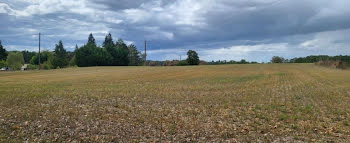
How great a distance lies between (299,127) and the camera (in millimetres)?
8859

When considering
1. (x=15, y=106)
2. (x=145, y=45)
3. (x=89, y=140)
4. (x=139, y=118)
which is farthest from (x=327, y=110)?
(x=145, y=45)

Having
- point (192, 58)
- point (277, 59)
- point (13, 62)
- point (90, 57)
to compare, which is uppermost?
point (90, 57)

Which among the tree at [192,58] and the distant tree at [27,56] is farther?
the distant tree at [27,56]

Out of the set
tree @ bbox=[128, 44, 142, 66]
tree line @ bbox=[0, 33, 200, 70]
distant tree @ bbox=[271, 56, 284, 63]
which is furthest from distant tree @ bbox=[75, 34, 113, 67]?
distant tree @ bbox=[271, 56, 284, 63]

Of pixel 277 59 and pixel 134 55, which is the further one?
pixel 134 55

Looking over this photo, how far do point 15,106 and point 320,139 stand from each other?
45.3 ft

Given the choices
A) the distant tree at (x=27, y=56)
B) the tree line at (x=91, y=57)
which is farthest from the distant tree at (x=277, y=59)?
the distant tree at (x=27, y=56)

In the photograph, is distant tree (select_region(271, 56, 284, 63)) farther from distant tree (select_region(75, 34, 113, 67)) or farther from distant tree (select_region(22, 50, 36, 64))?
distant tree (select_region(22, 50, 36, 64))

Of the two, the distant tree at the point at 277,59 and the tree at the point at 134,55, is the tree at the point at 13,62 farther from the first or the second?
the distant tree at the point at 277,59

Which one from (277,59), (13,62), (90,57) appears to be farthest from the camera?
(277,59)

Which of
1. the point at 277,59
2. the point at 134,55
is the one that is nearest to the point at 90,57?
the point at 134,55

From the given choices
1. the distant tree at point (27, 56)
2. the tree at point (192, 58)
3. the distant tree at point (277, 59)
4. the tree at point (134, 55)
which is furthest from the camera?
the distant tree at point (27, 56)

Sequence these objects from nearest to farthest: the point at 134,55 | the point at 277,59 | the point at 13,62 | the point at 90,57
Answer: the point at 90,57
the point at 13,62
the point at 277,59
the point at 134,55

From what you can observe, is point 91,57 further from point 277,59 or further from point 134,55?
point 277,59
